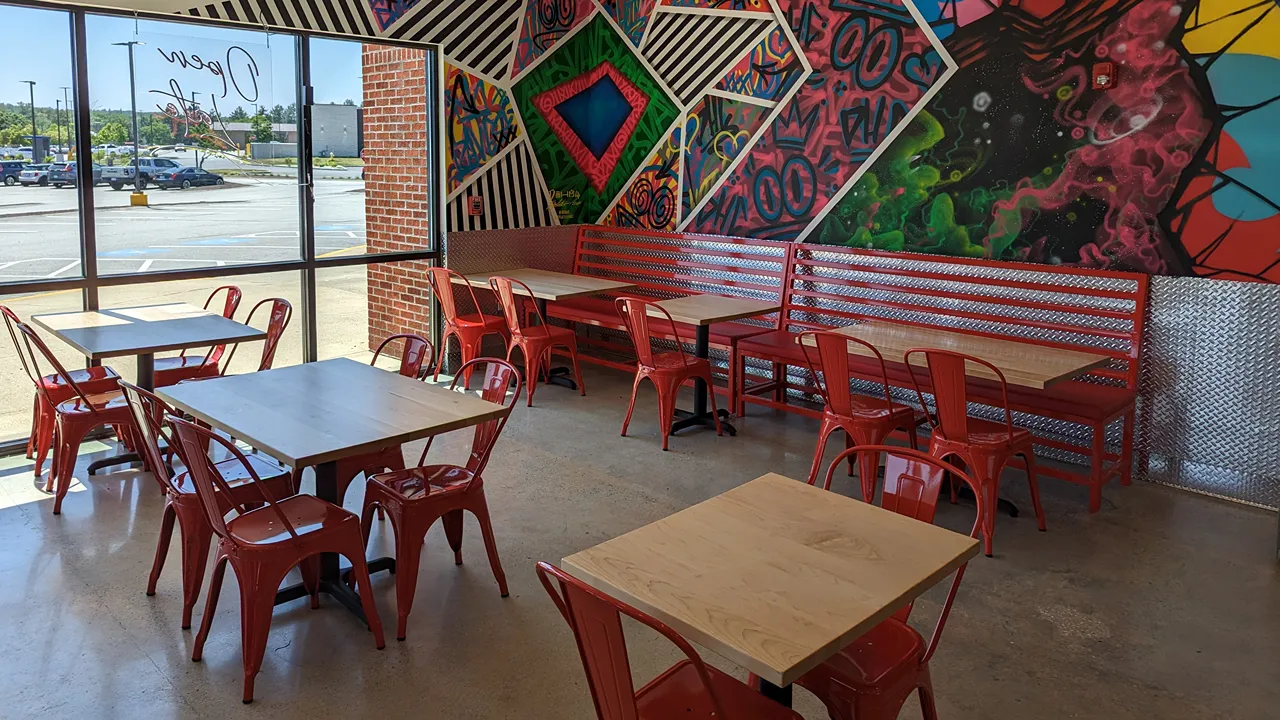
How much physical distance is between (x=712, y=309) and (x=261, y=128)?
316 cm

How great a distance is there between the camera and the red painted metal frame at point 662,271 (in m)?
7.12

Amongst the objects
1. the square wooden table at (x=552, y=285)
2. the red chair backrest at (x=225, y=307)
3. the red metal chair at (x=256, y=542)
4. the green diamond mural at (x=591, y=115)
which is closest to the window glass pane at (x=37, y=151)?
the red chair backrest at (x=225, y=307)

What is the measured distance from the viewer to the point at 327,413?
3.65 m

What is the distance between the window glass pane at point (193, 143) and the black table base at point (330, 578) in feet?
9.97

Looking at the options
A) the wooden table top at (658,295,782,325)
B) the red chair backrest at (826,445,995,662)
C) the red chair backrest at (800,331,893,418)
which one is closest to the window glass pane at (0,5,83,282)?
the wooden table top at (658,295,782,325)

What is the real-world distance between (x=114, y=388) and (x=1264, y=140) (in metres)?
6.02

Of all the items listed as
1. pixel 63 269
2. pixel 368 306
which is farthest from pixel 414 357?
pixel 368 306

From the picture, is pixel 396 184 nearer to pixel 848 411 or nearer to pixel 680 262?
pixel 680 262

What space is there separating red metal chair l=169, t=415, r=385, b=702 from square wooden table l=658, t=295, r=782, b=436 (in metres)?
2.99

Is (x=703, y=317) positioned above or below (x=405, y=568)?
above

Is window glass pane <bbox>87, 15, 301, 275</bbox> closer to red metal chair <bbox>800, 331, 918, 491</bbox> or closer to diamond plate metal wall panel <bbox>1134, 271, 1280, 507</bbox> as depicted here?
red metal chair <bbox>800, 331, 918, 491</bbox>

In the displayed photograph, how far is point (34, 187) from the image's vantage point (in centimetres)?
561

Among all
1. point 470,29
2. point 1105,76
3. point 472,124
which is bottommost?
point 472,124

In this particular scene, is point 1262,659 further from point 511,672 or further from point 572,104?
point 572,104
